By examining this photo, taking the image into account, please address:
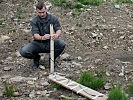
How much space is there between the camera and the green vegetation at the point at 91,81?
24.6 feet

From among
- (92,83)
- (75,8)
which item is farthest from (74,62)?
(75,8)

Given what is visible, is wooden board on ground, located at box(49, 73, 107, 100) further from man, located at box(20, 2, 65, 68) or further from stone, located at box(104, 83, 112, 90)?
man, located at box(20, 2, 65, 68)

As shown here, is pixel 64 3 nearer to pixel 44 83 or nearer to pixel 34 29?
pixel 34 29

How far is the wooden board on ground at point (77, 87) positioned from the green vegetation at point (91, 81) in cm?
13

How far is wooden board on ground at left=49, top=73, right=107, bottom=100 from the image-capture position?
698 centimetres

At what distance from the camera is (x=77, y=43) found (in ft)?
34.2

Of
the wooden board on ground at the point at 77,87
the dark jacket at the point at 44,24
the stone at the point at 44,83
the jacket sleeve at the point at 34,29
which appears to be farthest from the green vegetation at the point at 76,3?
the stone at the point at 44,83

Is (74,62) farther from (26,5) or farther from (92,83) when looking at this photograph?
(26,5)

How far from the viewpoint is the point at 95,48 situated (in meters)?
10.2

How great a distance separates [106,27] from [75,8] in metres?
1.92

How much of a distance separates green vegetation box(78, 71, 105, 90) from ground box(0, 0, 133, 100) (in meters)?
0.14

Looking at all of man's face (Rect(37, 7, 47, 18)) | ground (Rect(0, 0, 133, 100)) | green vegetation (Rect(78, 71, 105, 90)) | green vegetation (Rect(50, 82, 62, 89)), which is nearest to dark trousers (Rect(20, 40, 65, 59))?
ground (Rect(0, 0, 133, 100))

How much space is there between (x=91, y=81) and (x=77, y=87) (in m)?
0.31

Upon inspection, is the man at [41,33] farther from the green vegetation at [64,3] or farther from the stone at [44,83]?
the green vegetation at [64,3]
